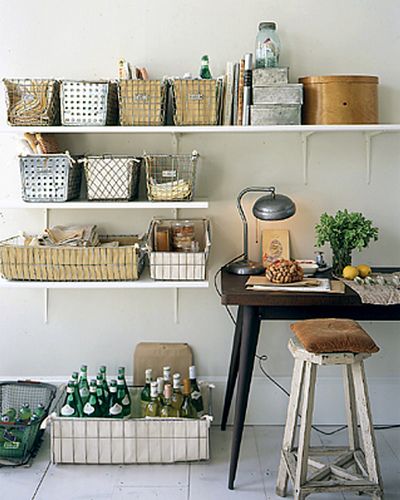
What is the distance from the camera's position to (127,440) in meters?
3.05

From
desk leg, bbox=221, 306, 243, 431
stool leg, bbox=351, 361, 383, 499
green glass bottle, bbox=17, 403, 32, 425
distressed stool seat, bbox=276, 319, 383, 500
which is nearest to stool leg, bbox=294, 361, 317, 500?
distressed stool seat, bbox=276, 319, 383, 500

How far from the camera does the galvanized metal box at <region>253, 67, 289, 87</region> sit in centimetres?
307

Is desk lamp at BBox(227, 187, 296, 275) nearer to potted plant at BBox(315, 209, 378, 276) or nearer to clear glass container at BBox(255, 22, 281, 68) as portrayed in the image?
potted plant at BBox(315, 209, 378, 276)

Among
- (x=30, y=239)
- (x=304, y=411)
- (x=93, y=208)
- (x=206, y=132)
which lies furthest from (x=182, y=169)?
(x=304, y=411)

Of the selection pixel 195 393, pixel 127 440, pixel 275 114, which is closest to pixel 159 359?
pixel 195 393

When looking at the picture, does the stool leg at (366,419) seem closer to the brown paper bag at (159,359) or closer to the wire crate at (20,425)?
the brown paper bag at (159,359)

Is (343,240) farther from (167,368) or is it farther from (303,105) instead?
(167,368)

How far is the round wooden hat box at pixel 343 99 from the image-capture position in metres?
3.07

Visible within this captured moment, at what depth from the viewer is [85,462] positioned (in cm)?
307

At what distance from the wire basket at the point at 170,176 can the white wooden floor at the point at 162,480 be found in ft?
3.67

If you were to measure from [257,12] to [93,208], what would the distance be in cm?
112

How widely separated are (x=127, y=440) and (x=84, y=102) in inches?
54.9

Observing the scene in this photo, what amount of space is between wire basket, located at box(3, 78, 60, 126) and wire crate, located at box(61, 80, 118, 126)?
0.05 meters

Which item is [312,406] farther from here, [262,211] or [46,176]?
[46,176]
